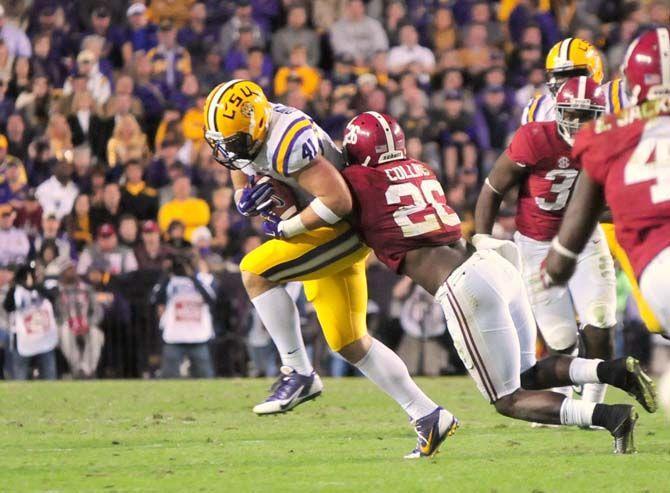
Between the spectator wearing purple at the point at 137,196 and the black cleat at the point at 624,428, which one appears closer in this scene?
the black cleat at the point at 624,428

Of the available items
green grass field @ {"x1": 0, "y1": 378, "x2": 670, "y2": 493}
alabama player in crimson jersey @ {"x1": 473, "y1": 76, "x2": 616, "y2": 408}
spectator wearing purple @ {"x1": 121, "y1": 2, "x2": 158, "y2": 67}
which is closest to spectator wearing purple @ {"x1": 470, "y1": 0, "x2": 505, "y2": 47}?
spectator wearing purple @ {"x1": 121, "y1": 2, "x2": 158, "y2": 67}

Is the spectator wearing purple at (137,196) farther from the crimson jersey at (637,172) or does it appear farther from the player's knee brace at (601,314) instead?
the crimson jersey at (637,172)

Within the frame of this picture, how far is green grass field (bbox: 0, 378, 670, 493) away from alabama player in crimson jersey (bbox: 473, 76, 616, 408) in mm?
608

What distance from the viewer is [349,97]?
1535 cm

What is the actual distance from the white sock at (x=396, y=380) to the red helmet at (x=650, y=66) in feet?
7.79

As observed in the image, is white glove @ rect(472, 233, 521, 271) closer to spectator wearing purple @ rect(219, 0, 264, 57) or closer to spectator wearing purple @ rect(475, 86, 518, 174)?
spectator wearing purple @ rect(475, 86, 518, 174)

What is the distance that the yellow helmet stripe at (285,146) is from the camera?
23.0 ft

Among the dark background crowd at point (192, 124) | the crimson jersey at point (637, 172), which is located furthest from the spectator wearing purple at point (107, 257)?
the crimson jersey at point (637, 172)

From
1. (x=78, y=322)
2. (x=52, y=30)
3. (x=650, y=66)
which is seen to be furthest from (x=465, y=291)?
(x=52, y=30)

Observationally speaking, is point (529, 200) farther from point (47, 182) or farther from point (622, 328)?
point (47, 182)

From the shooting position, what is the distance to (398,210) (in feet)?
22.6

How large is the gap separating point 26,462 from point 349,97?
29.3 feet

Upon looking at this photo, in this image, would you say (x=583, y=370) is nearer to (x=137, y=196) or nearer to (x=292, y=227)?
(x=292, y=227)

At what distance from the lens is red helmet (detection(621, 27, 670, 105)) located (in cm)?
525
